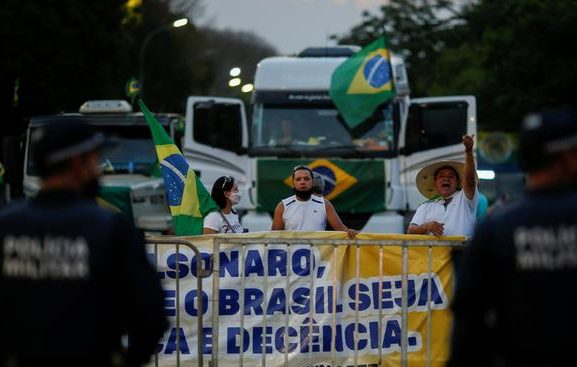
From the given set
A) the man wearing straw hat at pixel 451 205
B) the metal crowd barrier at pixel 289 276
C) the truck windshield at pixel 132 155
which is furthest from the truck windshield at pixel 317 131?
the metal crowd barrier at pixel 289 276

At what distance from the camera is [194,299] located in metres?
9.33

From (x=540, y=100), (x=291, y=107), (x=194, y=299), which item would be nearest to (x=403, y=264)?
(x=194, y=299)

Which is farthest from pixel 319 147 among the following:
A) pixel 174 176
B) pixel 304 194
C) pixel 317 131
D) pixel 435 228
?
pixel 435 228

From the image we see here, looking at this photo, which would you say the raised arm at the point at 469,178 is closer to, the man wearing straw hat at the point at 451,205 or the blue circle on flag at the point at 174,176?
the man wearing straw hat at the point at 451,205

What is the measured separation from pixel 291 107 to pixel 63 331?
13.8 metres

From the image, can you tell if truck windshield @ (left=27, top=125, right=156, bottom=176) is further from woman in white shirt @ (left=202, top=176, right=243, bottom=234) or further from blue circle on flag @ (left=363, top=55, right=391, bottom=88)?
woman in white shirt @ (left=202, top=176, right=243, bottom=234)

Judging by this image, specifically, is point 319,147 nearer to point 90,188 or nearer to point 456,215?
point 456,215

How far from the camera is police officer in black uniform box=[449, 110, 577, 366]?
14.8 ft

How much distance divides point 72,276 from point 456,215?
19.4 feet

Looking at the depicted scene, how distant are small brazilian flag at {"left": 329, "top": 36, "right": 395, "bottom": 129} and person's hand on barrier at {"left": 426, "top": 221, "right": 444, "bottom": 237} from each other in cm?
771

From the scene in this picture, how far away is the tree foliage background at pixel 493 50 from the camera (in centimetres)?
4647

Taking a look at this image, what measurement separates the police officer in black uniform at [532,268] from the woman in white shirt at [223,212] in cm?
663

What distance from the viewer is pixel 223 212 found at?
11.4 metres

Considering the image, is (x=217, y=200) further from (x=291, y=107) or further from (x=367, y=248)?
(x=291, y=107)
